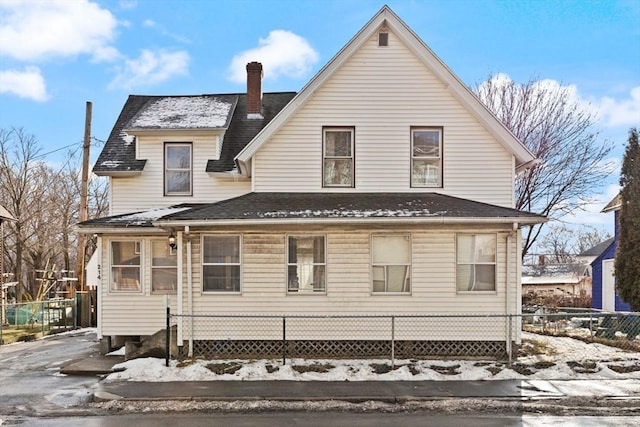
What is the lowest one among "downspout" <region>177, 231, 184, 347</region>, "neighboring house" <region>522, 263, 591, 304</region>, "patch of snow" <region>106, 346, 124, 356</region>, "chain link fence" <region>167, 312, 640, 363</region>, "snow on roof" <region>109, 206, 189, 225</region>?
"neighboring house" <region>522, 263, 591, 304</region>

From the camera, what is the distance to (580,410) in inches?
326

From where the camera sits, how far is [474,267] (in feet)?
40.4

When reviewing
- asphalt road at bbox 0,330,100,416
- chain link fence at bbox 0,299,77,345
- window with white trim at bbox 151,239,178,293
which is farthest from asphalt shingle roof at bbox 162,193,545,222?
chain link fence at bbox 0,299,77,345

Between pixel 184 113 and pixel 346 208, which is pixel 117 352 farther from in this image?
pixel 184 113

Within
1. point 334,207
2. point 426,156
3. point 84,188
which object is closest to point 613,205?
point 426,156

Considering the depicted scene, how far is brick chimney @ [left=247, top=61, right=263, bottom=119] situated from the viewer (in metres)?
17.1

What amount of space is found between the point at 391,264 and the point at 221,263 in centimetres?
419

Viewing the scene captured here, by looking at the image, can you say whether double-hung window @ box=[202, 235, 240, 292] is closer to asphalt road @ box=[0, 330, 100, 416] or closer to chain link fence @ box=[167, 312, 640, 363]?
chain link fence @ box=[167, 312, 640, 363]

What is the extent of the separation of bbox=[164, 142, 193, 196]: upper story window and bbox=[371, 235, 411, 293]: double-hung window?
6360mm

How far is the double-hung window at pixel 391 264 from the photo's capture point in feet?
40.3

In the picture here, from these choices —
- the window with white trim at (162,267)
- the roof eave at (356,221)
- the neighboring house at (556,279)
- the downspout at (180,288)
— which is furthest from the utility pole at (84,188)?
the neighboring house at (556,279)

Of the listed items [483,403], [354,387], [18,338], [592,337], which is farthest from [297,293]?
[18,338]

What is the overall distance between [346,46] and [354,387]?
8.55 m

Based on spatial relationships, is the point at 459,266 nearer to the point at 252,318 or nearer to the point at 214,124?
the point at 252,318
